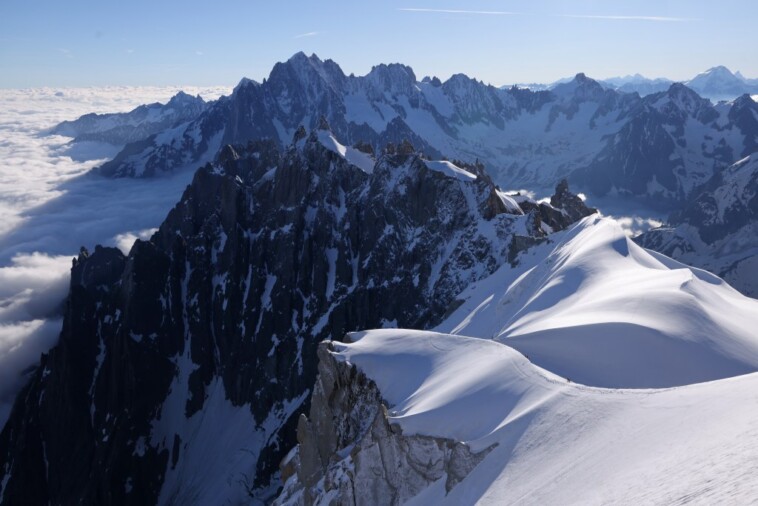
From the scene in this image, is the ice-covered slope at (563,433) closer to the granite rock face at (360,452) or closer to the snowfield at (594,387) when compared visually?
the snowfield at (594,387)

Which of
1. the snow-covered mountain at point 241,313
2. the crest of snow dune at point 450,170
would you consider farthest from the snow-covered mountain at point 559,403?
the crest of snow dune at point 450,170

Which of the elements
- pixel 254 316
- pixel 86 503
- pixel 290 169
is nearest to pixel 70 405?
pixel 86 503

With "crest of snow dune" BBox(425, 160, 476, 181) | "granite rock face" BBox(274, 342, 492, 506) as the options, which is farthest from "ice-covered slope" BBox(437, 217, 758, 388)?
"crest of snow dune" BBox(425, 160, 476, 181)

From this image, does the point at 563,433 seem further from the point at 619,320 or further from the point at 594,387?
the point at 619,320

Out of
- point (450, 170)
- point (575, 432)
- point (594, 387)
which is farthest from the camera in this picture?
point (450, 170)

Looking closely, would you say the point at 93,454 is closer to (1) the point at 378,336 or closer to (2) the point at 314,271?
(2) the point at 314,271

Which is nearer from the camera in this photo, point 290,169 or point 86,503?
point 86,503

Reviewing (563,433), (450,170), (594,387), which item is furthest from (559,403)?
(450,170)
